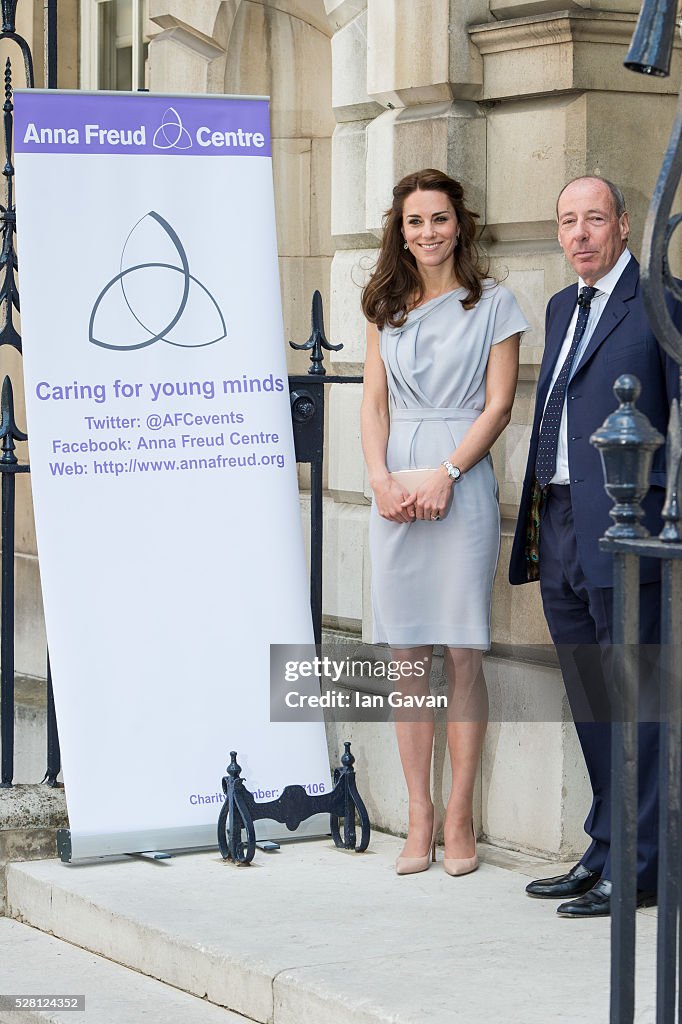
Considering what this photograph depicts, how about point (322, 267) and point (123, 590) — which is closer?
point (123, 590)

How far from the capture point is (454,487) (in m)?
4.85

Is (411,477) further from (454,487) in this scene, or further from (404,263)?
(404,263)

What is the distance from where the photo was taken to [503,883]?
15.9 ft

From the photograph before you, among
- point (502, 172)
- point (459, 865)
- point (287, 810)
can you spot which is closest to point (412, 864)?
point (459, 865)

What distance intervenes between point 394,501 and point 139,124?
140 cm

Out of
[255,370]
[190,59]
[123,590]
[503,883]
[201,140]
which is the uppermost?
[190,59]

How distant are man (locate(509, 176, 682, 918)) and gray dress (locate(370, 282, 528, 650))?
0.20 meters

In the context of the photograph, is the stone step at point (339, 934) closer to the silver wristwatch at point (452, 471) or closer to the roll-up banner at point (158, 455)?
the roll-up banner at point (158, 455)

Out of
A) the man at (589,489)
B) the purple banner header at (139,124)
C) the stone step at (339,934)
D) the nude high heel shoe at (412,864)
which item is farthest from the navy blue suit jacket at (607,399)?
the purple banner header at (139,124)

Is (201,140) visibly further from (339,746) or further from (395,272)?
(339,746)

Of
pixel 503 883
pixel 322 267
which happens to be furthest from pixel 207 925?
pixel 322 267

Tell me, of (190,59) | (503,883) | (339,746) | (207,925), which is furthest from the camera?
(190,59)

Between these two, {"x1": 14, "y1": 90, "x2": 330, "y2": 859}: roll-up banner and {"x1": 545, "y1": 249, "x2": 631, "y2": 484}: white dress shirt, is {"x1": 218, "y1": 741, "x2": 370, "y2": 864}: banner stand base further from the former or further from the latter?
{"x1": 545, "y1": 249, "x2": 631, "y2": 484}: white dress shirt

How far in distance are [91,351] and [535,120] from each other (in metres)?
1.53
